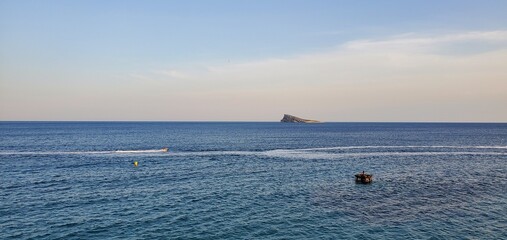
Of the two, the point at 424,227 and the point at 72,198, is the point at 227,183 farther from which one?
the point at 424,227

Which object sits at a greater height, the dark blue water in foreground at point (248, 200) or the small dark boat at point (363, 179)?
Result: the small dark boat at point (363, 179)

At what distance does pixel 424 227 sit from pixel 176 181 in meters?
42.7

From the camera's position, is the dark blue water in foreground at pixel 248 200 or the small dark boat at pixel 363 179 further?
the small dark boat at pixel 363 179

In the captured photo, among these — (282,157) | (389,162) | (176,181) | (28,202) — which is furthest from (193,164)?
(389,162)

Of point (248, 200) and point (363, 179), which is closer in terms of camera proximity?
point (248, 200)

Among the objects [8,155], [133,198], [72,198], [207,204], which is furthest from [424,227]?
[8,155]

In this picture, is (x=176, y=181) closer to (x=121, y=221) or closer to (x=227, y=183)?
(x=227, y=183)

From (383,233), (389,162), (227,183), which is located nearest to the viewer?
(383,233)

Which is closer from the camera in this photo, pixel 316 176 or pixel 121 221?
pixel 121 221

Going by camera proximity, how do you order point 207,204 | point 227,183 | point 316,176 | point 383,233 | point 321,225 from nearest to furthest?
point 383,233
point 321,225
point 207,204
point 227,183
point 316,176

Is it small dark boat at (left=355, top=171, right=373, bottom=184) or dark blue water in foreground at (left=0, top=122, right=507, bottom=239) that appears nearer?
dark blue water in foreground at (left=0, top=122, right=507, bottom=239)

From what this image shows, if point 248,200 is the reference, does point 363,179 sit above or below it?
above

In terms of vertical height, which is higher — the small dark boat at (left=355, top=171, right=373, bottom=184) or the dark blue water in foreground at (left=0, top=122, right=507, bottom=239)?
the small dark boat at (left=355, top=171, right=373, bottom=184)

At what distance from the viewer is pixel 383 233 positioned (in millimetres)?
40125
